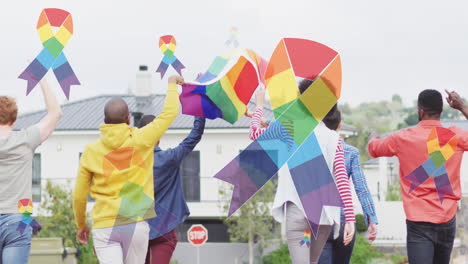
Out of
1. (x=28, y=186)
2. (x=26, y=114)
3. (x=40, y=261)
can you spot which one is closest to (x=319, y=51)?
(x=28, y=186)

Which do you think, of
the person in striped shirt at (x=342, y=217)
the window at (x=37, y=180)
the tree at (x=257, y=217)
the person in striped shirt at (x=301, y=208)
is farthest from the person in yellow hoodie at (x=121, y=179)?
the window at (x=37, y=180)

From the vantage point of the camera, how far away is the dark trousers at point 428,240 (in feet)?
18.7

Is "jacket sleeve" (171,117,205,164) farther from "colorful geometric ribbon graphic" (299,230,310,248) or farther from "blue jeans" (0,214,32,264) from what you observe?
"blue jeans" (0,214,32,264)

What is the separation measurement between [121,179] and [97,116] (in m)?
22.9

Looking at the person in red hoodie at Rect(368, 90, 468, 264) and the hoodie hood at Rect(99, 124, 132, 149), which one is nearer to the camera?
the hoodie hood at Rect(99, 124, 132, 149)

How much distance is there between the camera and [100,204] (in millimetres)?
4977

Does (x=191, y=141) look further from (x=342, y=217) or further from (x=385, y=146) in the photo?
(x=385, y=146)

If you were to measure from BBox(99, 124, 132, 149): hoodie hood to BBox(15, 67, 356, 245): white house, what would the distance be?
18.5m

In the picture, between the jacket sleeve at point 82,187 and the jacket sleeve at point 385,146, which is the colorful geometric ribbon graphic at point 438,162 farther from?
the jacket sleeve at point 82,187

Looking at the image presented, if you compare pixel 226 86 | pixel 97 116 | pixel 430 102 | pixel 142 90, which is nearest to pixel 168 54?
pixel 226 86

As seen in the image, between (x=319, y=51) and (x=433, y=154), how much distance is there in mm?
1329

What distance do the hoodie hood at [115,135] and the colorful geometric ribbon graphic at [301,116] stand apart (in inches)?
27.9

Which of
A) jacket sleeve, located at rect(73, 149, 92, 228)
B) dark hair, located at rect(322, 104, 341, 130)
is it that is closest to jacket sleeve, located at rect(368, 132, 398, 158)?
dark hair, located at rect(322, 104, 341, 130)

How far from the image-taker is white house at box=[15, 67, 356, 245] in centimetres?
2491
